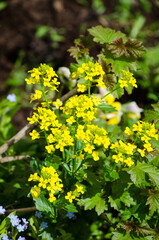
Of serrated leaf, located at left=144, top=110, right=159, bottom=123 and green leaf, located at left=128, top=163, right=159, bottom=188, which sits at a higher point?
serrated leaf, located at left=144, top=110, right=159, bottom=123

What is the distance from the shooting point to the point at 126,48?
1.66 m

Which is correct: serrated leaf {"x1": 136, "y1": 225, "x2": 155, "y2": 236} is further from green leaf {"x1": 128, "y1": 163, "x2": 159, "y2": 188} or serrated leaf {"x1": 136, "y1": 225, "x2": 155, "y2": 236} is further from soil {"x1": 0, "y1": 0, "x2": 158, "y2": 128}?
soil {"x1": 0, "y1": 0, "x2": 158, "y2": 128}

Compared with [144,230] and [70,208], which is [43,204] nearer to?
[70,208]

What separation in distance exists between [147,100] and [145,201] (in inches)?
60.7

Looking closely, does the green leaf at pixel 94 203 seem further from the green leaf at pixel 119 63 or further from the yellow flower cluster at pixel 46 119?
the green leaf at pixel 119 63

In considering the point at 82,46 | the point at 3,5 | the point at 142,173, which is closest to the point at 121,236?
the point at 142,173

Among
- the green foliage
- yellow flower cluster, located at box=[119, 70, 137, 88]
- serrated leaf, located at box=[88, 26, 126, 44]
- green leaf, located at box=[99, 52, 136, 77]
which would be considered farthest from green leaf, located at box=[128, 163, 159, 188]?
the green foliage

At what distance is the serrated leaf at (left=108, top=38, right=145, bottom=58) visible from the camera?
164 centimetres

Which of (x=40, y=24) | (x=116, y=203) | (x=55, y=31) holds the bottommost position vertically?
(x=116, y=203)

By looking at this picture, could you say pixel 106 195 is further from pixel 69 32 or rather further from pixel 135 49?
pixel 69 32

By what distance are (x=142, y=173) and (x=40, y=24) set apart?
124 inches

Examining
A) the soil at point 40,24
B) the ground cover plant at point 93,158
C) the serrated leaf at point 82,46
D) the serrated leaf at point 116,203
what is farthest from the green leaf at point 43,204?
the soil at point 40,24

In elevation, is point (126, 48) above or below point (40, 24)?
below

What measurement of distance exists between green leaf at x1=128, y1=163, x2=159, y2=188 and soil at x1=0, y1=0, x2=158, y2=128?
222 cm
